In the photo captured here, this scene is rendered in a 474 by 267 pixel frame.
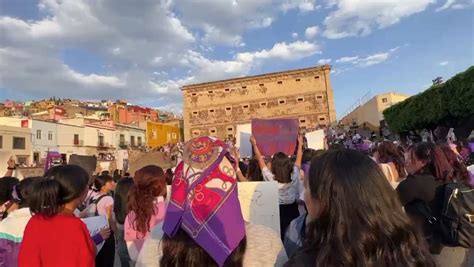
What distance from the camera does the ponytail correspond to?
8.13 ft

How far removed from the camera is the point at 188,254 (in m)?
1.70

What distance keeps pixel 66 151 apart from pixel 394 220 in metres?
50.1

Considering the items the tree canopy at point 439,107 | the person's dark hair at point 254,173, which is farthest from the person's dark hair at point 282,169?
the tree canopy at point 439,107

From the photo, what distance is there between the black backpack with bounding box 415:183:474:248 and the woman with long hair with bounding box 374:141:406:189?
161 centimetres

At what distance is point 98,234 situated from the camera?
2.98m

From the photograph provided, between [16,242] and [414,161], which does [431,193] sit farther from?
[16,242]

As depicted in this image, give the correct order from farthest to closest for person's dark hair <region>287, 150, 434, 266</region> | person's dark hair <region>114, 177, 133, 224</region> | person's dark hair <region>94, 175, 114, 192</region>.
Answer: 1. person's dark hair <region>94, 175, 114, 192</region>
2. person's dark hair <region>114, 177, 133, 224</region>
3. person's dark hair <region>287, 150, 434, 266</region>

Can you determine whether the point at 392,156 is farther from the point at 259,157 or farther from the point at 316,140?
the point at 316,140

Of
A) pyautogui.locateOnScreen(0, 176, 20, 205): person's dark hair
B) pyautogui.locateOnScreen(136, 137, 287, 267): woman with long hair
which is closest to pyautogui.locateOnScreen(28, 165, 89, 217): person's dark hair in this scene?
pyautogui.locateOnScreen(136, 137, 287, 267): woman with long hair

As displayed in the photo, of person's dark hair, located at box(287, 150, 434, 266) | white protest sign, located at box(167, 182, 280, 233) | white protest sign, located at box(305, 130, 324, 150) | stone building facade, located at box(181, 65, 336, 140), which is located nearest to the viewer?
person's dark hair, located at box(287, 150, 434, 266)

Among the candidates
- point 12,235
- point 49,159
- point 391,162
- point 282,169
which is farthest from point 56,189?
point 49,159

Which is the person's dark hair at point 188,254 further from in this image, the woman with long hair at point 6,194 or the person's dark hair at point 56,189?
the woman with long hair at point 6,194

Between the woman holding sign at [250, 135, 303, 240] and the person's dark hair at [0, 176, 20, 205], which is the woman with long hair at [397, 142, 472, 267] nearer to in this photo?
the woman holding sign at [250, 135, 303, 240]

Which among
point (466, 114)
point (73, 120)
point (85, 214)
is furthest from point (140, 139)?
point (85, 214)
